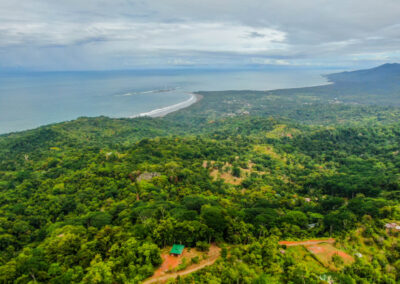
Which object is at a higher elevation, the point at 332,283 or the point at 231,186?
the point at 332,283

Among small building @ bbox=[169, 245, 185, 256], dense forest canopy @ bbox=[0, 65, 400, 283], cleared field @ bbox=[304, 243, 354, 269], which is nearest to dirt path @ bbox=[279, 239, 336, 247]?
cleared field @ bbox=[304, 243, 354, 269]

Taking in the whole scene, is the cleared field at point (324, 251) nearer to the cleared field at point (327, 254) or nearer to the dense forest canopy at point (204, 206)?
the cleared field at point (327, 254)

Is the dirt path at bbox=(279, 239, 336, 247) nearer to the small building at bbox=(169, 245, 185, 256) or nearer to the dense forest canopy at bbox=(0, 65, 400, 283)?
the dense forest canopy at bbox=(0, 65, 400, 283)

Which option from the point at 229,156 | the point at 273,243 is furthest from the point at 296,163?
the point at 273,243

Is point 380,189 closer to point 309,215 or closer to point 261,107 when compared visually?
point 309,215

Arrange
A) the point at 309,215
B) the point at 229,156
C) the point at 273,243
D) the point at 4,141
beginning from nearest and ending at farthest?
the point at 273,243 < the point at 309,215 < the point at 229,156 < the point at 4,141

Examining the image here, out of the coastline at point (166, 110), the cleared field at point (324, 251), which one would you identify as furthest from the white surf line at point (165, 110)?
the cleared field at point (324, 251)

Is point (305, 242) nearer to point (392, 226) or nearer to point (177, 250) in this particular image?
point (392, 226)
